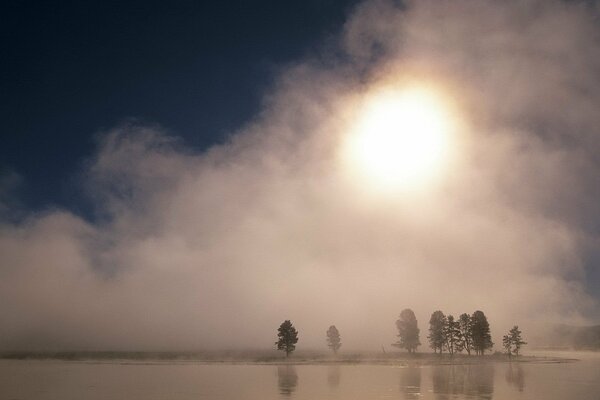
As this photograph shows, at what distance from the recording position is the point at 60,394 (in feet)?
146

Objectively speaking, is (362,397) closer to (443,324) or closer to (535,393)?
(535,393)

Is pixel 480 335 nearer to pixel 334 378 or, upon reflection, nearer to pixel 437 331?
pixel 437 331

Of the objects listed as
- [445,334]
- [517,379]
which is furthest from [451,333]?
[517,379]

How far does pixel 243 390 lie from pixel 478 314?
12675 centimetres

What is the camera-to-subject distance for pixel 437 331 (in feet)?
503

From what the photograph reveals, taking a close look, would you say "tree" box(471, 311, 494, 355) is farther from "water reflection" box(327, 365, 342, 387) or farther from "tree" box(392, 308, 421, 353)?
"water reflection" box(327, 365, 342, 387)

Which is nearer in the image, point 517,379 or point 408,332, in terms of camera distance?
point 517,379

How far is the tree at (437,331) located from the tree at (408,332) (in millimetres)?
7047

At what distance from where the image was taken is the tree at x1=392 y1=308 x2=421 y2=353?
488 feet

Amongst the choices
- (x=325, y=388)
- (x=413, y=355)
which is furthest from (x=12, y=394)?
(x=413, y=355)

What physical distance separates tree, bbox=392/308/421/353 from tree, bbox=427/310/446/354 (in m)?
7.05

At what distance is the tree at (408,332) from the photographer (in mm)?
148750

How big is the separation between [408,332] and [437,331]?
11324 mm

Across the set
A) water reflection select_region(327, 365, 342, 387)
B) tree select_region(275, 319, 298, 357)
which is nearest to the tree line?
tree select_region(275, 319, 298, 357)
